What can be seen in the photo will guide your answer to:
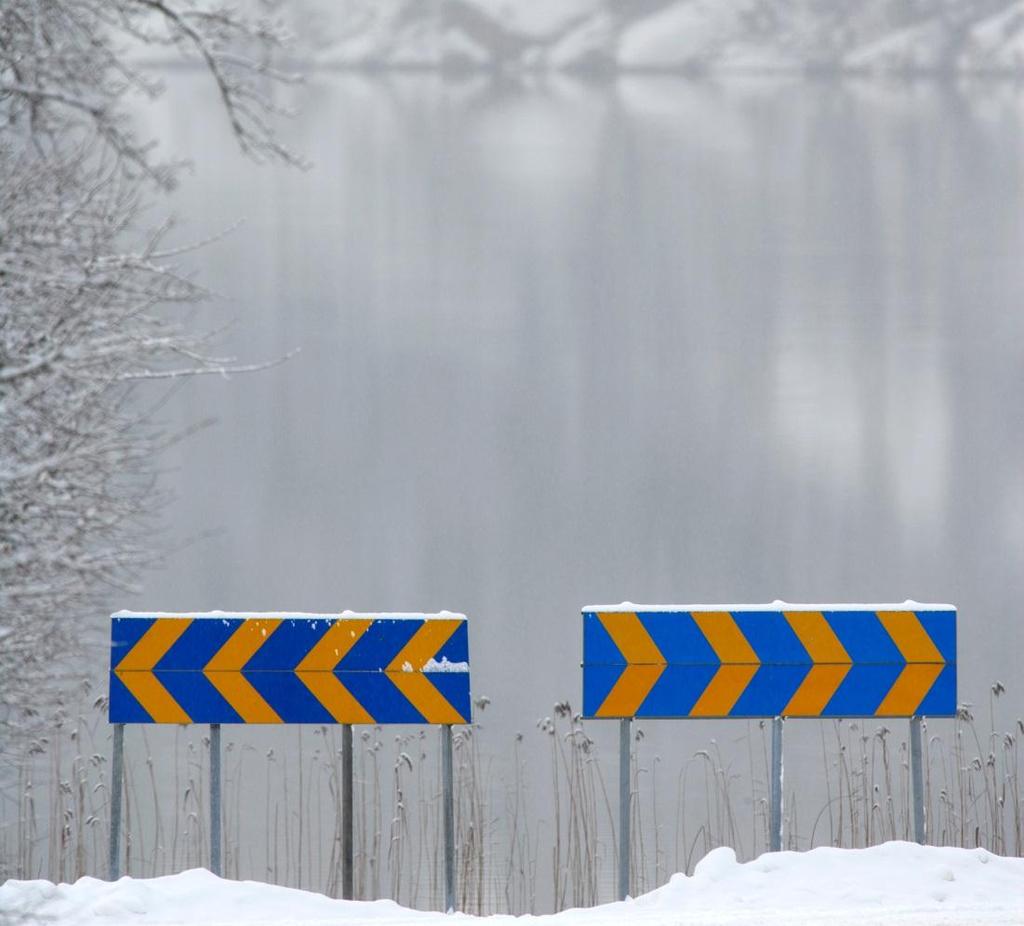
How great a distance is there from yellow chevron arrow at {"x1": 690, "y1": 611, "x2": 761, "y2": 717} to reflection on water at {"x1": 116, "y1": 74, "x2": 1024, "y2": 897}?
15.0 feet

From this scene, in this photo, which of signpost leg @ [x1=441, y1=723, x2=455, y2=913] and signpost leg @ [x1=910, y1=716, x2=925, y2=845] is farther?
signpost leg @ [x1=910, y1=716, x2=925, y2=845]

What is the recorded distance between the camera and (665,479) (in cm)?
3064

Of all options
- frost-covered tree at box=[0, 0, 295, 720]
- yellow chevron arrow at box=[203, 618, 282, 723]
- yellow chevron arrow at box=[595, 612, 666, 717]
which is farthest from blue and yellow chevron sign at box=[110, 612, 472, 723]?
frost-covered tree at box=[0, 0, 295, 720]

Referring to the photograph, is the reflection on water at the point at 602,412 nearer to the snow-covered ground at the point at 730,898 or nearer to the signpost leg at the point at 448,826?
the signpost leg at the point at 448,826

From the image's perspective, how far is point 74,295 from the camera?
6742mm

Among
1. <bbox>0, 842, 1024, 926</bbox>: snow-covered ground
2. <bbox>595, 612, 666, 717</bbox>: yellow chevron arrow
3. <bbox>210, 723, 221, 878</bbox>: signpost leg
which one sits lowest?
<bbox>0, 842, 1024, 926</bbox>: snow-covered ground

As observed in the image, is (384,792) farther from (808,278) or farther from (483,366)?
(808,278)

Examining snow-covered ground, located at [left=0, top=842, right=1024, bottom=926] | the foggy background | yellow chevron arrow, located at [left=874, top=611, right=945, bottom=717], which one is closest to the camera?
snow-covered ground, located at [left=0, top=842, right=1024, bottom=926]

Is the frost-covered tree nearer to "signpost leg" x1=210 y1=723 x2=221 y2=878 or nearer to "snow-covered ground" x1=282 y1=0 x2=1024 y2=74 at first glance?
"signpost leg" x1=210 y1=723 x2=221 y2=878

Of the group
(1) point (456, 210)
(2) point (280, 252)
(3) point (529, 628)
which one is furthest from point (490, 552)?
(1) point (456, 210)

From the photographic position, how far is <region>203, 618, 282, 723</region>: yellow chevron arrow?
31.9 feet

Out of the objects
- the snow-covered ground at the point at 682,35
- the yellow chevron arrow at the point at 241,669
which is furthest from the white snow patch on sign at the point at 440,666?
the snow-covered ground at the point at 682,35

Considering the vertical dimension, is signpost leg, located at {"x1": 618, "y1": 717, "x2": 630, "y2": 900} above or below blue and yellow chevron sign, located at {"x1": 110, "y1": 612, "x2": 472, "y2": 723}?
below

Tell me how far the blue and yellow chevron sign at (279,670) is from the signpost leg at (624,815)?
0.83 meters
